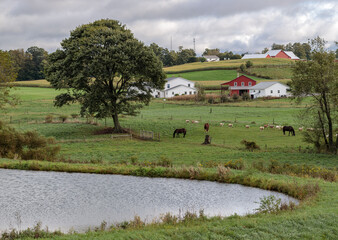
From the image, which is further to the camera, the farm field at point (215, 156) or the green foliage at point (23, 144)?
the green foliage at point (23, 144)

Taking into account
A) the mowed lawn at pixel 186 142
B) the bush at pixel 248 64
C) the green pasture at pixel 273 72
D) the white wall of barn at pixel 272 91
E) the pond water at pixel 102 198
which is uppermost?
the bush at pixel 248 64

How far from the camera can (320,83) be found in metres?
39.5

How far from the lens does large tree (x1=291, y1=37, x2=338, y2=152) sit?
39219 mm

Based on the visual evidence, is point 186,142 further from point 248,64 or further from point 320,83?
point 248,64

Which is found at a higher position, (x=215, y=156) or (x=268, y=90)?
(x=268, y=90)

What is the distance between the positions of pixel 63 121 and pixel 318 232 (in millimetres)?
57976

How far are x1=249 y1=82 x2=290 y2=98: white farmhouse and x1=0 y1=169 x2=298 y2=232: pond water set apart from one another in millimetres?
93328

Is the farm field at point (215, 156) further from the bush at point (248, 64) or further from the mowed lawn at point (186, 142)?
the bush at point (248, 64)

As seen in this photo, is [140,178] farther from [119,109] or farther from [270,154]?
[119,109]

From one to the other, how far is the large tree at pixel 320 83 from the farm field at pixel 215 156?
Result: 259 centimetres

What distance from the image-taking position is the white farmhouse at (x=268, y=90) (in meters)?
119

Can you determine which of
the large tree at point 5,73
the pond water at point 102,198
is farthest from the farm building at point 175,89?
the pond water at point 102,198

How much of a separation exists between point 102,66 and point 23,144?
16223 millimetres

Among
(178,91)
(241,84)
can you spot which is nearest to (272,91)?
(241,84)
